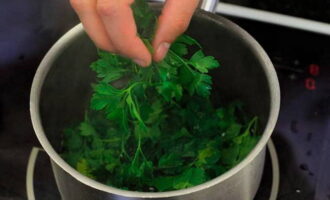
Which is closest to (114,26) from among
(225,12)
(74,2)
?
(74,2)

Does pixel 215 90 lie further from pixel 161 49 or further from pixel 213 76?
pixel 161 49

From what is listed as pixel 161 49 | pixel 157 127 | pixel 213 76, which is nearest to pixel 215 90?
pixel 213 76

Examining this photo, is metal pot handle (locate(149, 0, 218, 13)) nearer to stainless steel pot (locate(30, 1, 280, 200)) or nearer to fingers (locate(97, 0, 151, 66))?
stainless steel pot (locate(30, 1, 280, 200))

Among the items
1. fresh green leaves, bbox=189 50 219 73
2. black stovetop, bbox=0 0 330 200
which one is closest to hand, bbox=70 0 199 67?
fresh green leaves, bbox=189 50 219 73

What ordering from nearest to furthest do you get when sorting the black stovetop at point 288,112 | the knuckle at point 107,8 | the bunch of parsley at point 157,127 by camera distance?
the knuckle at point 107,8
the bunch of parsley at point 157,127
the black stovetop at point 288,112

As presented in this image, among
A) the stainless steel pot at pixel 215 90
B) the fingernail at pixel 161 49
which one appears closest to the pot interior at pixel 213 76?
the stainless steel pot at pixel 215 90

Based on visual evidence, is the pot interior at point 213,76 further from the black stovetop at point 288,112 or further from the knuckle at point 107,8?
the knuckle at point 107,8

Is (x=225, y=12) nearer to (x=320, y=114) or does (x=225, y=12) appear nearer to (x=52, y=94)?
(x=320, y=114)

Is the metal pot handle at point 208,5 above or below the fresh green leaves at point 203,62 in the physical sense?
above
